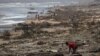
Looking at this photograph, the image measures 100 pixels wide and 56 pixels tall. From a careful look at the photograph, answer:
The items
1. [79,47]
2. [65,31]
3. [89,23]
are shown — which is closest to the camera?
[79,47]

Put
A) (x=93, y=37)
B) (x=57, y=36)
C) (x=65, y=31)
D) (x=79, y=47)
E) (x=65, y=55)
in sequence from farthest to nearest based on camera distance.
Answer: (x=65, y=31), (x=57, y=36), (x=93, y=37), (x=79, y=47), (x=65, y=55)

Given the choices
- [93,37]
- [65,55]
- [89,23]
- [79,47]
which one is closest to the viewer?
[65,55]

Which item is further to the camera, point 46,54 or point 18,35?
point 18,35

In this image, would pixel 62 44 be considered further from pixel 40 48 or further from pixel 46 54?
pixel 46 54

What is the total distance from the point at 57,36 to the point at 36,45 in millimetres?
3583

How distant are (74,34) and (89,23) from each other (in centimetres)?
562

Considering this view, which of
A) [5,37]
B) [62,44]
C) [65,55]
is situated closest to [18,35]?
[5,37]

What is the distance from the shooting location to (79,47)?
19.4m

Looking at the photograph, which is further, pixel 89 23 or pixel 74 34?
pixel 89 23

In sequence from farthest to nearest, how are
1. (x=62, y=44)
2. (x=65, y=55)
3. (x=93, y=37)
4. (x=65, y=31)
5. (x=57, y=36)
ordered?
(x=65, y=31) < (x=57, y=36) < (x=93, y=37) < (x=62, y=44) < (x=65, y=55)

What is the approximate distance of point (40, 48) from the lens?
66.2 ft

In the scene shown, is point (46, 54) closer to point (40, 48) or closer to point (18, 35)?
point (40, 48)

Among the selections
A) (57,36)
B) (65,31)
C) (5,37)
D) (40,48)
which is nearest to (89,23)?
(65,31)

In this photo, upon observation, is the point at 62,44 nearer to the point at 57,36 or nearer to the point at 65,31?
the point at 57,36
